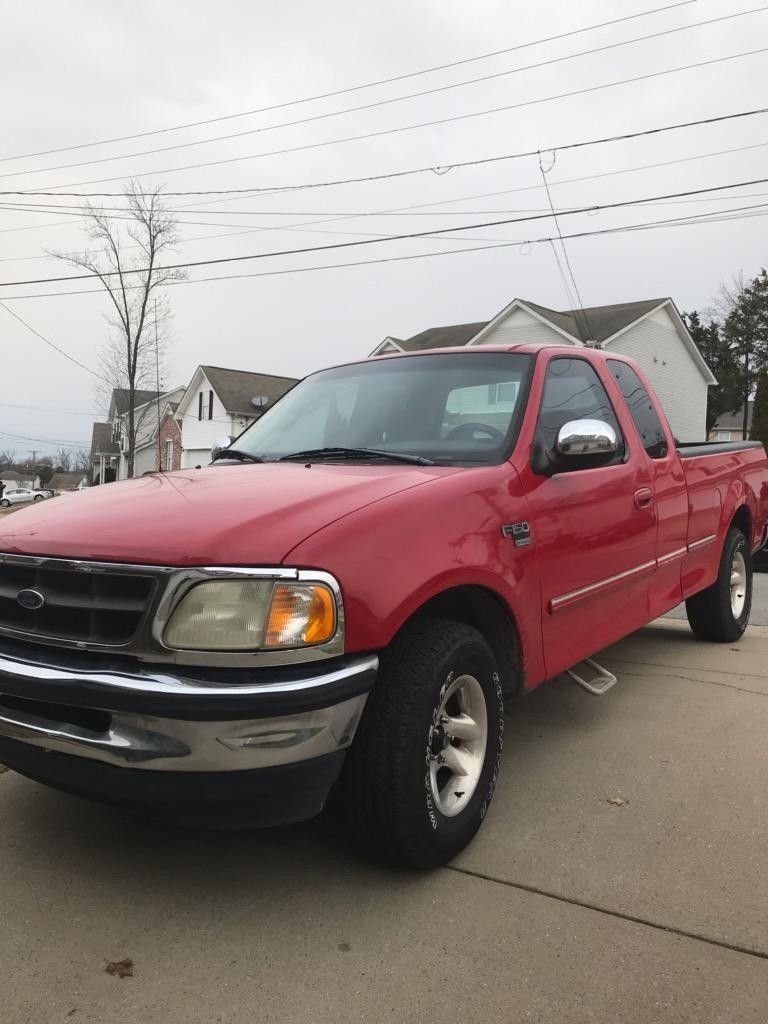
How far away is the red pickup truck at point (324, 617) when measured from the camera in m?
2.10

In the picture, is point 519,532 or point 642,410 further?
point 642,410

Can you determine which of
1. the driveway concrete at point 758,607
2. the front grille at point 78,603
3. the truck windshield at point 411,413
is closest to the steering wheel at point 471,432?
the truck windshield at point 411,413

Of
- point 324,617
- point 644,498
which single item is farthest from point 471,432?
point 324,617

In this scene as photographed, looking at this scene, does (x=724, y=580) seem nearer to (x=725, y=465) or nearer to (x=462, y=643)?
(x=725, y=465)

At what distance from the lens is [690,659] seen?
5.22 m

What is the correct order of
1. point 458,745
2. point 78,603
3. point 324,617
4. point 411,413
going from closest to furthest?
point 324,617, point 78,603, point 458,745, point 411,413

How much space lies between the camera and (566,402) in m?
3.64

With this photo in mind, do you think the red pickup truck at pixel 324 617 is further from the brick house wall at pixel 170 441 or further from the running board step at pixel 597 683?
the brick house wall at pixel 170 441

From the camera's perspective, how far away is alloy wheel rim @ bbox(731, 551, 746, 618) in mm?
5613

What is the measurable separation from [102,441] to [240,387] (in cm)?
3030

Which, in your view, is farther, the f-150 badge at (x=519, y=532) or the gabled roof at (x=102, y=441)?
the gabled roof at (x=102, y=441)

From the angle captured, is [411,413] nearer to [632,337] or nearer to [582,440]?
[582,440]

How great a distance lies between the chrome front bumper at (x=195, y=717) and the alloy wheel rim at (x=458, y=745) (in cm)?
49

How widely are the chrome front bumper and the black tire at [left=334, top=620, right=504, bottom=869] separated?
0.15 m
